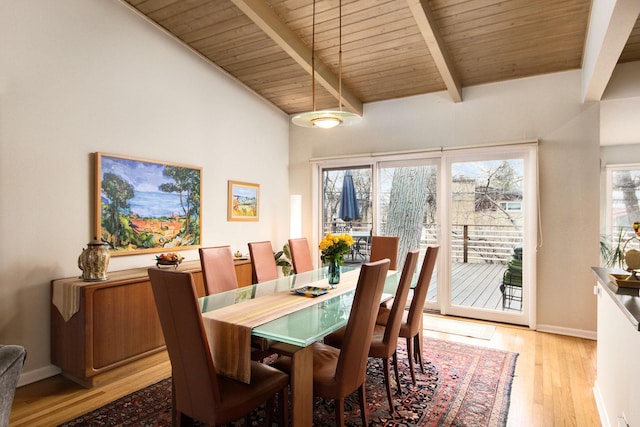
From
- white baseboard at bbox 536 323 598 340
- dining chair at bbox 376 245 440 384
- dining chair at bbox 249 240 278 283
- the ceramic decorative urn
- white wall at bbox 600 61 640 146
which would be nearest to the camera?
dining chair at bbox 376 245 440 384

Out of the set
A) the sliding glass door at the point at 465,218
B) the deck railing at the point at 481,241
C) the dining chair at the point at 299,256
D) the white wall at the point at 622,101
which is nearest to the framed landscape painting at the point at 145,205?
the dining chair at the point at 299,256

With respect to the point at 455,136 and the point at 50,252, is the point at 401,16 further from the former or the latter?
the point at 50,252

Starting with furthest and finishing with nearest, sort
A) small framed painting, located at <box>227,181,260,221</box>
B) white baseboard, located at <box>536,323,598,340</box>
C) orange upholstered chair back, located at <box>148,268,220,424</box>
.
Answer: small framed painting, located at <box>227,181,260,221</box>
white baseboard, located at <box>536,323,598,340</box>
orange upholstered chair back, located at <box>148,268,220,424</box>

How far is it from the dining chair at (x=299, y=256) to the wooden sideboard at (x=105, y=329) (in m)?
1.31

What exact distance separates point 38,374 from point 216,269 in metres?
1.58

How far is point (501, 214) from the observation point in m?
4.36

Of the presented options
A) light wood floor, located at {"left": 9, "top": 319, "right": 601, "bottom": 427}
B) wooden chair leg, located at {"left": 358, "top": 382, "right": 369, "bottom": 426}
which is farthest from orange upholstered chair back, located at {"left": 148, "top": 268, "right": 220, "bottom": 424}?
light wood floor, located at {"left": 9, "top": 319, "right": 601, "bottom": 427}

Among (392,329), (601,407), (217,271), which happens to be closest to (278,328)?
(392,329)

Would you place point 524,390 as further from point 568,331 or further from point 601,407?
point 568,331

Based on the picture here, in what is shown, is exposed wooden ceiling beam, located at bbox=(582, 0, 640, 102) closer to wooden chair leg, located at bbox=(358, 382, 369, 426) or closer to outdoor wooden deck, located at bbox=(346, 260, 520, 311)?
outdoor wooden deck, located at bbox=(346, 260, 520, 311)

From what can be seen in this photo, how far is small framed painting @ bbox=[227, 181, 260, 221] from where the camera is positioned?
4676 mm

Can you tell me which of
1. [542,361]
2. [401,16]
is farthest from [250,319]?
[401,16]

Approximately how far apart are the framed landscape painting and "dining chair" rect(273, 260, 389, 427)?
2338 mm

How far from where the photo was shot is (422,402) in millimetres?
2541
